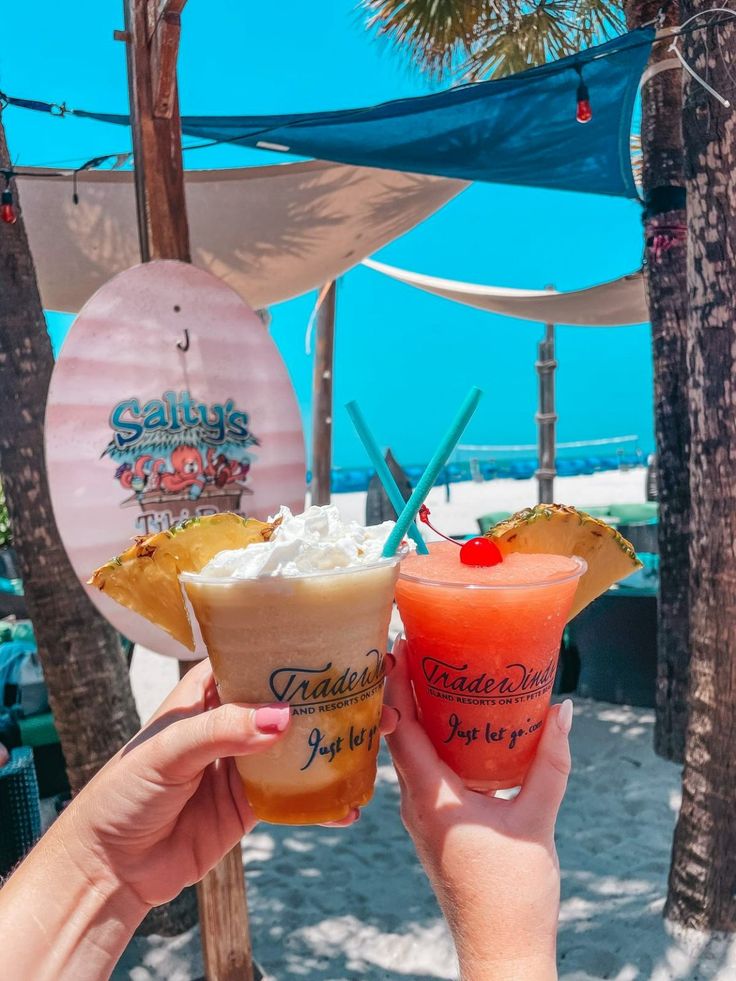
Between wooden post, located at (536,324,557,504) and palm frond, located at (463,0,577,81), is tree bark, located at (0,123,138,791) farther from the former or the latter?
wooden post, located at (536,324,557,504)

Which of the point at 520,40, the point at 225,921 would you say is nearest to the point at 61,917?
the point at 225,921

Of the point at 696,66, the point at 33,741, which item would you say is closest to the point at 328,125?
the point at 696,66

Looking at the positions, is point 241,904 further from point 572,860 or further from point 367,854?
point 572,860

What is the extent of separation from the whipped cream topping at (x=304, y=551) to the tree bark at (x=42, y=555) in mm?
1449

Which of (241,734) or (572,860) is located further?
(572,860)

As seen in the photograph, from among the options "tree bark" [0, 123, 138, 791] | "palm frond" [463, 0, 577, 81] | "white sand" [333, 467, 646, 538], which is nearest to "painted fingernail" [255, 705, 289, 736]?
"tree bark" [0, 123, 138, 791]

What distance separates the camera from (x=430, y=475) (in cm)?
99

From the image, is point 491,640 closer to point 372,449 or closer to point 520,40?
point 372,449

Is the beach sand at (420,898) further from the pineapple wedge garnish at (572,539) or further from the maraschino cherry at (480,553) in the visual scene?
the maraschino cherry at (480,553)

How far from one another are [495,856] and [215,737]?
39cm

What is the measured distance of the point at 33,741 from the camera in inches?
129

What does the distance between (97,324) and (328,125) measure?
77.0 inches

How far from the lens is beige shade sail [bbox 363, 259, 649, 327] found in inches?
236

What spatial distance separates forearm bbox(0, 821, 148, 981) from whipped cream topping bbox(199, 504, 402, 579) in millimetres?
457
